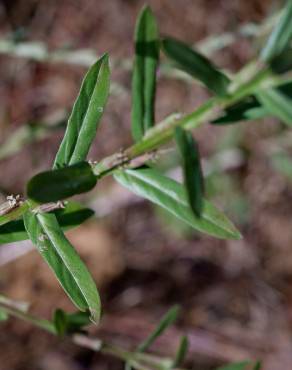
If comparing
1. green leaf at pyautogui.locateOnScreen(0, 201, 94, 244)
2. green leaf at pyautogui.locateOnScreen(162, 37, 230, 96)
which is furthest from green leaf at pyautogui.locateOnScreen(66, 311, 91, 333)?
green leaf at pyautogui.locateOnScreen(162, 37, 230, 96)

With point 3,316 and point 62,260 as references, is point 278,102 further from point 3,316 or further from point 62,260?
point 3,316

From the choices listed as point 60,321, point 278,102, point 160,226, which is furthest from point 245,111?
point 160,226

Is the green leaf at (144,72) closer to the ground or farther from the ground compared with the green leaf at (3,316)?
farther from the ground

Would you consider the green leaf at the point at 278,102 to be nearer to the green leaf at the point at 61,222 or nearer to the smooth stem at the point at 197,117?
the smooth stem at the point at 197,117

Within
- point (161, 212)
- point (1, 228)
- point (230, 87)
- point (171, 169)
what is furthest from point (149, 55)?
point (161, 212)

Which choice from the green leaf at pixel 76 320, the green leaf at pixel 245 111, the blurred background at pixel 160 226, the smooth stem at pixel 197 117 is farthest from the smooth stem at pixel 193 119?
the blurred background at pixel 160 226

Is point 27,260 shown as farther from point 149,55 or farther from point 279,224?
point 149,55
